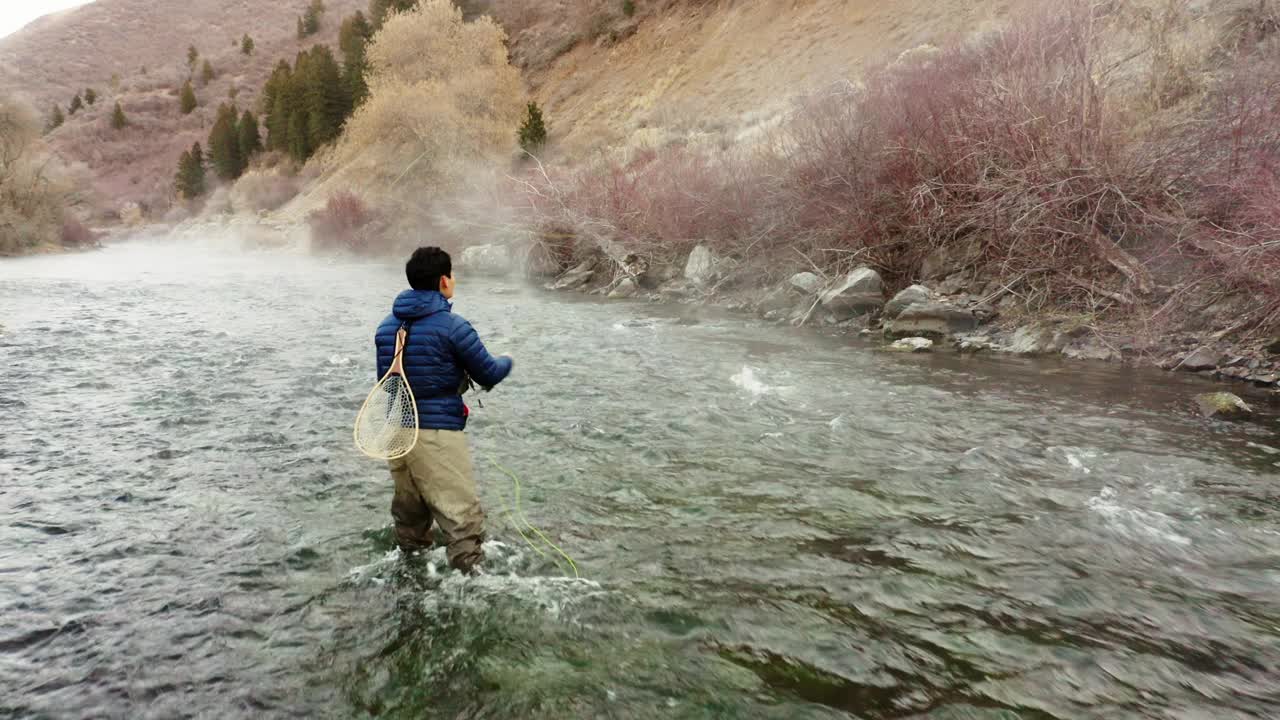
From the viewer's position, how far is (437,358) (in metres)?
4.58

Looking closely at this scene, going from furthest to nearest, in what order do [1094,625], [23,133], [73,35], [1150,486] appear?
[73,35], [23,133], [1150,486], [1094,625]

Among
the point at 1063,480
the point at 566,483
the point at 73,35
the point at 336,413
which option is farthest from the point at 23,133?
the point at 73,35

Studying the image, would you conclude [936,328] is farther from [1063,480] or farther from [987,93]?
[1063,480]

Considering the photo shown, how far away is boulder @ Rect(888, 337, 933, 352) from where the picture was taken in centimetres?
1216

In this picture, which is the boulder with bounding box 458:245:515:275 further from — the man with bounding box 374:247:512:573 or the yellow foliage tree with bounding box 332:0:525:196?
the man with bounding box 374:247:512:573

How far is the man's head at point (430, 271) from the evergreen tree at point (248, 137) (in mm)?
89091

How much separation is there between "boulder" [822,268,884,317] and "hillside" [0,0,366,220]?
8889 cm

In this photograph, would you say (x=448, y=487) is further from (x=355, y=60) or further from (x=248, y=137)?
(x=248, y=137)

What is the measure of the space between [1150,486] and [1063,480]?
0.68m

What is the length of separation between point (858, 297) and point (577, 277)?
1076 cm

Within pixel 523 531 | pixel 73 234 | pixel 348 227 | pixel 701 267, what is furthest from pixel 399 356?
pixel 73 234

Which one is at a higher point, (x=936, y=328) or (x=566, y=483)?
(x=566, y=483)

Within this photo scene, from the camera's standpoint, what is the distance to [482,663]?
12.8 ft

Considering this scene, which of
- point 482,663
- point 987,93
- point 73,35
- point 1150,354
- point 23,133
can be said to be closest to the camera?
point 482,663
